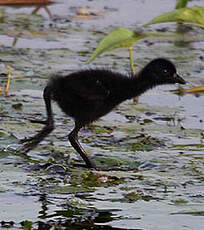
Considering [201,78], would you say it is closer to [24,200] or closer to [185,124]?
[185,124]

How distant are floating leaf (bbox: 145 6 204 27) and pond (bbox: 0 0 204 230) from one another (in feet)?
2.98

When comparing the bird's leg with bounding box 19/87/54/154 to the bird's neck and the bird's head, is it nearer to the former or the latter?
the bird's neck

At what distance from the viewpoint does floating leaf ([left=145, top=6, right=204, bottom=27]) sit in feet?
20.7

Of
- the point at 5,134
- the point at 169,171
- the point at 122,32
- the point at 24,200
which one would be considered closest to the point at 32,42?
the point at 122,32

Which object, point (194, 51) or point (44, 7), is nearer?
point (194, 51)

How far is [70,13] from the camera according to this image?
1189cm

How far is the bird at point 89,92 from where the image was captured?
5.83 meters

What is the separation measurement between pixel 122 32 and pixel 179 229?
9.43ft

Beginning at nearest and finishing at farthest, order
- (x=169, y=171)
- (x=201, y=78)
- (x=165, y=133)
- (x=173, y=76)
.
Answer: (x=169, y=171), (x=173, y=76), (x=165, y=133), (x=201, y=78)

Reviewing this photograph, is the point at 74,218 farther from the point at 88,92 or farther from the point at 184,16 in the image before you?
the point at 184,16

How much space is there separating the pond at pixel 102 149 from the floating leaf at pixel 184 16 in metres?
0.91

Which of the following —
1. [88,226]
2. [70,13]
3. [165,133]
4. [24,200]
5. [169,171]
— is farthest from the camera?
[70,13]

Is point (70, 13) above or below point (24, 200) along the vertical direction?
below

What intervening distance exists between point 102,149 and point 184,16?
1207mm
